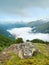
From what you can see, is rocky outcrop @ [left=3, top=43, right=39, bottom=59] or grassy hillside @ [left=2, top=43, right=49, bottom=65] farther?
rocky outcrop @ [left=3, top=43, right=39, bottom=59]

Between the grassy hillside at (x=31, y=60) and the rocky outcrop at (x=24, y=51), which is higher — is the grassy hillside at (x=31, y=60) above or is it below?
below

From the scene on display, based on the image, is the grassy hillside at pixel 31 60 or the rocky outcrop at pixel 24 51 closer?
the grassy hillside at pixel 31 60

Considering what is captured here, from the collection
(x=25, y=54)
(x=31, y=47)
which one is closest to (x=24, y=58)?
(x=25, y=54)

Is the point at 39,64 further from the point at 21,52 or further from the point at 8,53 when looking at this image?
the point at 8,53

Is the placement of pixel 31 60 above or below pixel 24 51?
below

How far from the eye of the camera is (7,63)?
116ft

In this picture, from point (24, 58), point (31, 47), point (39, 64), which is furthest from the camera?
point (31, 47)

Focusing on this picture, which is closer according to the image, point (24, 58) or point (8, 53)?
point (24, 58)

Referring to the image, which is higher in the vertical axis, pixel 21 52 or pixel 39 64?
pixel 21 52

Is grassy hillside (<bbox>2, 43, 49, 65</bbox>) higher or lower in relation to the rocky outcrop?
lower

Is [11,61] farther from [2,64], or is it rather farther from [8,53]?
[8,53]

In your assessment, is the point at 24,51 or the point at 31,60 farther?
the point at 24,51

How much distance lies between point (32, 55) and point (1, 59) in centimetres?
566

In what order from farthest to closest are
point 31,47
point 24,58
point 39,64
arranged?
point 31,47, point 24,58, point 39,64
